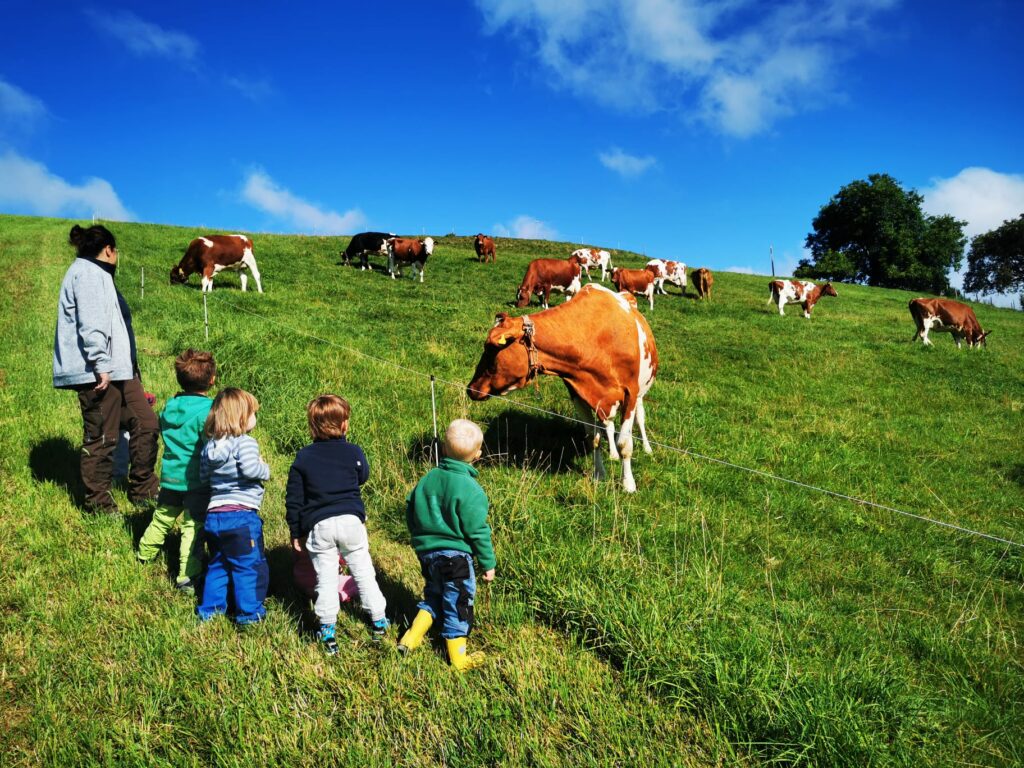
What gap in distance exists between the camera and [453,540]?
3.24m

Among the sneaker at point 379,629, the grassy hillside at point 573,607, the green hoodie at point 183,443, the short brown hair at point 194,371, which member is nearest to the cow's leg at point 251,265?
the grassy hillside at point 573,607

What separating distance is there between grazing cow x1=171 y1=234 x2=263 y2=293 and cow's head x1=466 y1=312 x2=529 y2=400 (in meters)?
13.1

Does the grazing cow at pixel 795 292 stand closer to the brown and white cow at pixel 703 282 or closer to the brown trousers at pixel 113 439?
the brown and white cow at pixel 703 282

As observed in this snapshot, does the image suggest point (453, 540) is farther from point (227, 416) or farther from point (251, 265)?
point (251, 265)

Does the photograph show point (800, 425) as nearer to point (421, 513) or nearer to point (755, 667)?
point (755, 667)

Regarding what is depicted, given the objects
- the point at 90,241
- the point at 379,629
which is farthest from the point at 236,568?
the point at 90,241

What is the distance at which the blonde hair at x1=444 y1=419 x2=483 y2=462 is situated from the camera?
323 cm

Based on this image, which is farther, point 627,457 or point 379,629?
point 627,457

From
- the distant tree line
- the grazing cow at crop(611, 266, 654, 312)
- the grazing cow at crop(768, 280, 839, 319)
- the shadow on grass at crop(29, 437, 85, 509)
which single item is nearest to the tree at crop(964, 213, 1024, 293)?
the distant tree line

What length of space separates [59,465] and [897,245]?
66313 mm

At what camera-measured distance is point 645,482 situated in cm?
625

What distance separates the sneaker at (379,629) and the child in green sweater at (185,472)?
1.25m

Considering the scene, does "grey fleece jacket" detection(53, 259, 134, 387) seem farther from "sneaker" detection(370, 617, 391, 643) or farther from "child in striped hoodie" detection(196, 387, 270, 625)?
"sneaker" detection(370, 617, 391, 643)

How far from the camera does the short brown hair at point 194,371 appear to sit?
3891 mm
